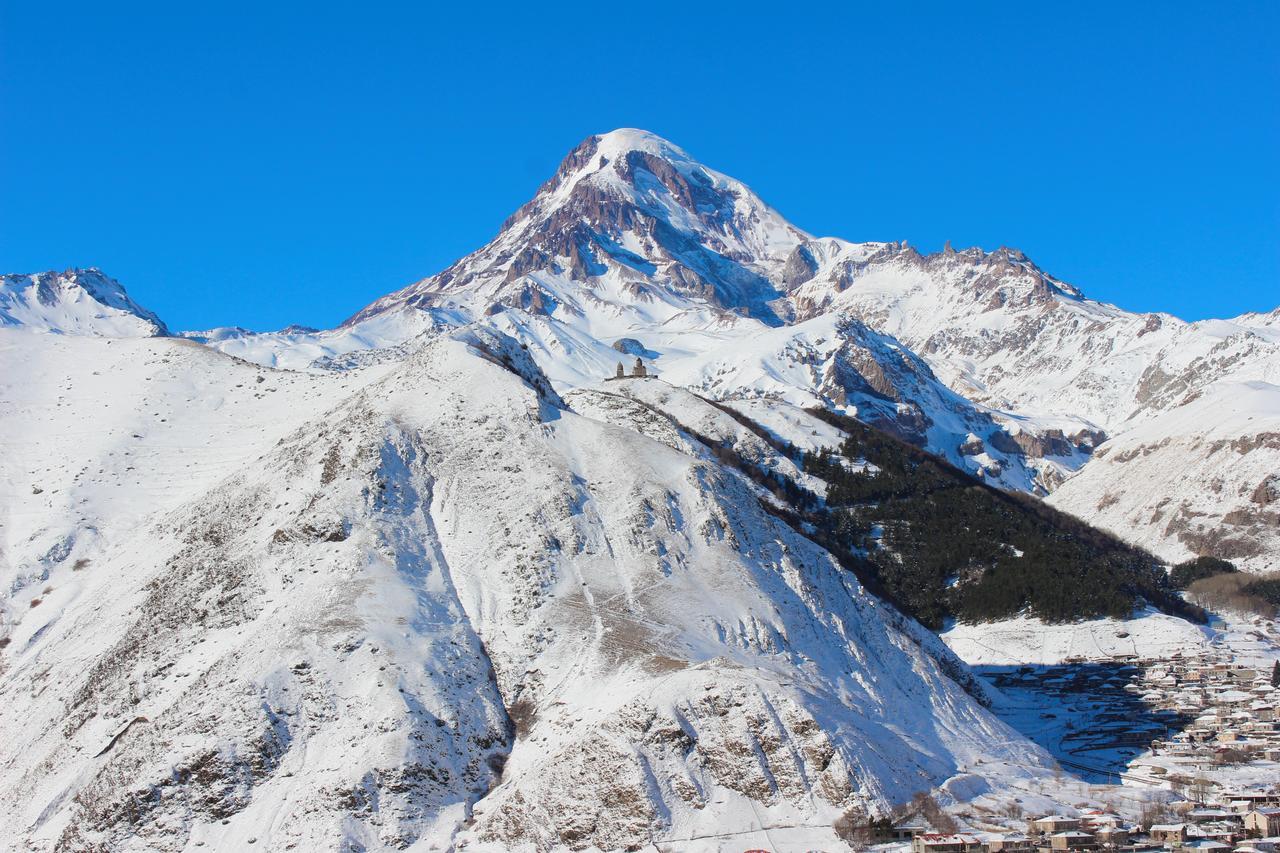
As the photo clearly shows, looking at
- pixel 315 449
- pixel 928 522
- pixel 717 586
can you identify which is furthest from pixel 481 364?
pixel 928 522

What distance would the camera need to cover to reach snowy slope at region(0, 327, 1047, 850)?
6406 centimetres

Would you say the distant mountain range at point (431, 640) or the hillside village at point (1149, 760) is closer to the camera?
the hillside village at point (1149, 760)

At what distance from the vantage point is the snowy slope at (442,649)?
64.1 m

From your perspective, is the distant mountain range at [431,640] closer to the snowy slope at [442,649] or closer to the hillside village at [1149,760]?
the snowy slope at [442,649]

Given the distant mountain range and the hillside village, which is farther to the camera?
the distant mountain range

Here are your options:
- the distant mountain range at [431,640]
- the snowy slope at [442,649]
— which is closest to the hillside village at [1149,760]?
the distant mountain range at [431,640]

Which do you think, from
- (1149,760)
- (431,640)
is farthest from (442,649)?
(1149,760)

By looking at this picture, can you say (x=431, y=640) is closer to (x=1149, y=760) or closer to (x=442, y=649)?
(x=442, y=649)

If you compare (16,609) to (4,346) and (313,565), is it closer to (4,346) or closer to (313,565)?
(313,565)

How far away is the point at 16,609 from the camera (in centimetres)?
9238

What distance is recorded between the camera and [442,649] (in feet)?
245

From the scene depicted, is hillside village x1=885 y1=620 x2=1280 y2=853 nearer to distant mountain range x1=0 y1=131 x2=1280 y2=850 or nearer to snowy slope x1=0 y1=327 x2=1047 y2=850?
distant mountain range x1=0 y1=131 x2=1280 y2=850

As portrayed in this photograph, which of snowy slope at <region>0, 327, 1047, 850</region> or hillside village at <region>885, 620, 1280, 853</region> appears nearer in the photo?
hillside village at <region>885, 620, 1280, 853</region>

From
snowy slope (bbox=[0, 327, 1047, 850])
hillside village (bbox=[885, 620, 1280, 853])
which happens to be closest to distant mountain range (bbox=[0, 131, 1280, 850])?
snowy slope (bbox=[0, 327, 1047, 850])
